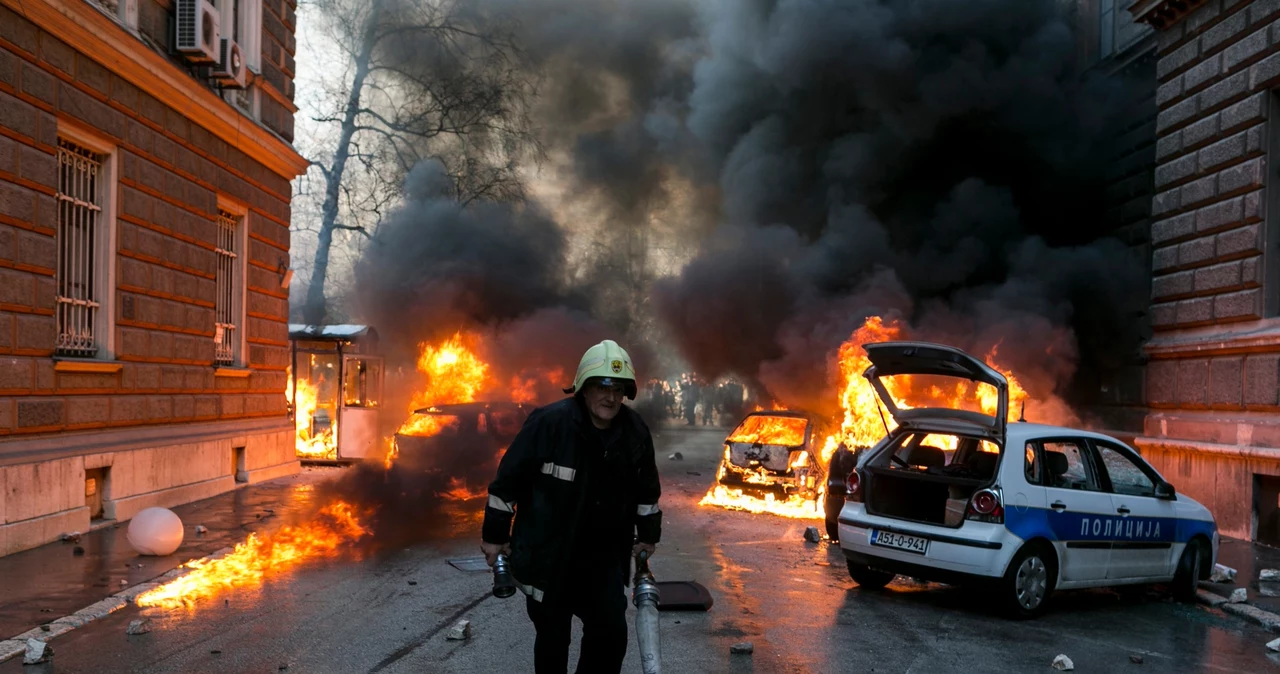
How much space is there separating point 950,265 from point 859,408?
5.51 meters

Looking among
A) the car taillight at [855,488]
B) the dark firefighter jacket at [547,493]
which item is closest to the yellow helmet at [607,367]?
the dark firefighter jacket at [547,493]

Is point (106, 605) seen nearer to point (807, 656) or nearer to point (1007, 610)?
point (807, 656)

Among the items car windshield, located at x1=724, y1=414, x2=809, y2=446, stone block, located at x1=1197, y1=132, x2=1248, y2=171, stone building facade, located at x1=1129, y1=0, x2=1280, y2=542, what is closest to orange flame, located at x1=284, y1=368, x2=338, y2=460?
car windshield, located at x1=724, y1=414, x2=809, y2=446

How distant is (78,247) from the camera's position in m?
10.1

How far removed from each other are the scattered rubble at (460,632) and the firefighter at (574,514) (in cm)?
213

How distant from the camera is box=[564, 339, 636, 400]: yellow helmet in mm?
3840

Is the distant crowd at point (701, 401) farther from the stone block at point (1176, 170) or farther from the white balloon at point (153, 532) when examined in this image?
the white balloon at point (153, 532)

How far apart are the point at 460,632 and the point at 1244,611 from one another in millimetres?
6016

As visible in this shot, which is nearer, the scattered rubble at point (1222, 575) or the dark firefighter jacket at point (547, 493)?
the dark firefighter jacket at point (547, 493)

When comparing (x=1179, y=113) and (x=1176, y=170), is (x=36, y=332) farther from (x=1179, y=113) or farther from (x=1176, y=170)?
(x=1179, y=113)

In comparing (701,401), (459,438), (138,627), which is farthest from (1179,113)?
(701,401)

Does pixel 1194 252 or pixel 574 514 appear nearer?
pixel 574 514

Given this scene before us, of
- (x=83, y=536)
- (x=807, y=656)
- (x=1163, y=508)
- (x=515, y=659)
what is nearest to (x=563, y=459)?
(x=515, y=659)

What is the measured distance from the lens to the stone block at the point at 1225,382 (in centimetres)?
1117
